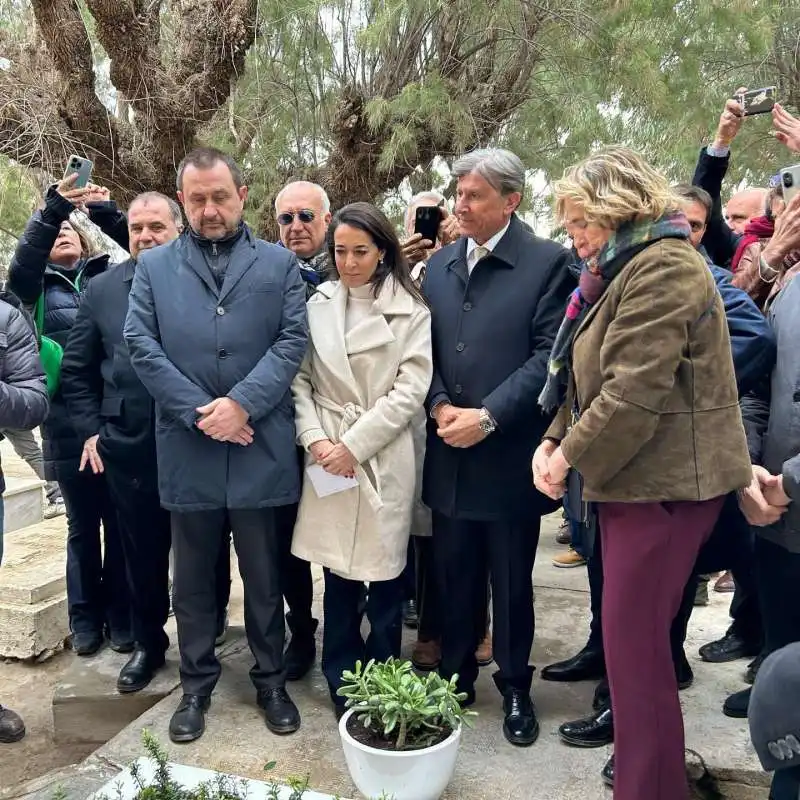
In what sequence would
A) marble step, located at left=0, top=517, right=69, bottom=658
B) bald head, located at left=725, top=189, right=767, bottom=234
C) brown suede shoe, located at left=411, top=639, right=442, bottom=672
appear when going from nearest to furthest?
brown suede shoe, located at left=411, top=639, right=442, bottom=672, bald head, located at left=725, top=189, right=767, bottom=234, marble step, located at left=0, top=517, right=69, bottom=658

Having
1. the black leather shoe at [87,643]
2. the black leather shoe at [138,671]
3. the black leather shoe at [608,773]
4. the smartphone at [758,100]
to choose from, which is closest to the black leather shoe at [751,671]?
the black leather shoe at [608,773]

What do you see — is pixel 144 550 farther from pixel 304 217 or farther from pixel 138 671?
pixel 304 217

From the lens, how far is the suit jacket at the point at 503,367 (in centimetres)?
259

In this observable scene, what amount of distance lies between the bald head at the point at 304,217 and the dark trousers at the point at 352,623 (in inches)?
54.1

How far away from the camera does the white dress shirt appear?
2.69m

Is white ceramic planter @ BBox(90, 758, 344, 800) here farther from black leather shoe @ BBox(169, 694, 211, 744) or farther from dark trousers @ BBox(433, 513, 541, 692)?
dark trousers @ BBox(433, 513, 541, 692)

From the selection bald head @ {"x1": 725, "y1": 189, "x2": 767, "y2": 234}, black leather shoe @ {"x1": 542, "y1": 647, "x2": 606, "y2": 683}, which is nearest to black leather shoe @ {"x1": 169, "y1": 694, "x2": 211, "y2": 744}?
black leather shoe @ {"x1": 542, "y1": 647, "x2": 606, "y2": 683}

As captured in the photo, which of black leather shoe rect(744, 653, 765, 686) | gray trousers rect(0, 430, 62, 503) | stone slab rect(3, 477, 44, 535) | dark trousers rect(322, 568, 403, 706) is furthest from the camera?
stone slab rect(3, 477, 44, 535)

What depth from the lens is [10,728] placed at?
3.13 m

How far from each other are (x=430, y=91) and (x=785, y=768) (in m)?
4.92

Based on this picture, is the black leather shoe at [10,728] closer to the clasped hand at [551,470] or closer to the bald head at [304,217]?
the bald head at [304,217]

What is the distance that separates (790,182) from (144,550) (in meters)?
2.64

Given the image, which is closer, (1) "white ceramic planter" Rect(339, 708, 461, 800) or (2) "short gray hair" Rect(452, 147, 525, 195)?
(1) "white ceramic planter" Rect(339, 708, 461, 800)

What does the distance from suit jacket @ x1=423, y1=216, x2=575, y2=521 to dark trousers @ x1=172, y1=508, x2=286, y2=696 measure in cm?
63
